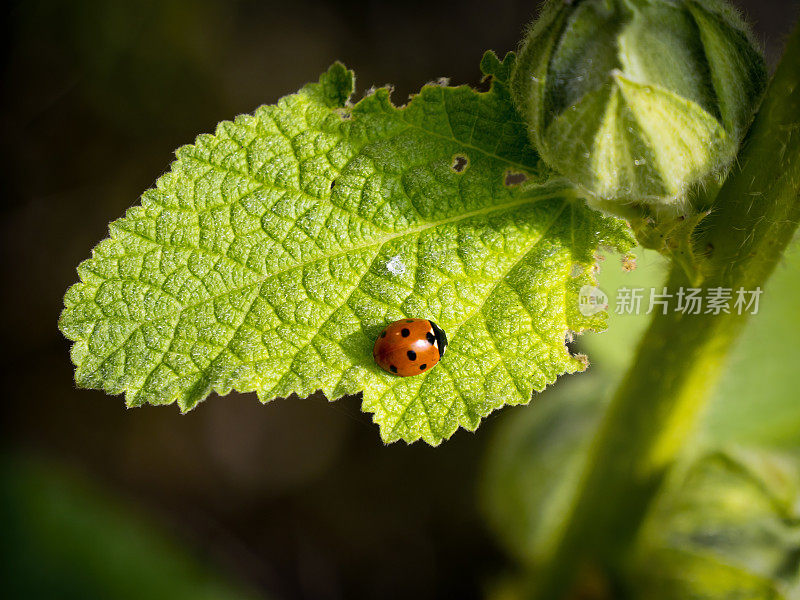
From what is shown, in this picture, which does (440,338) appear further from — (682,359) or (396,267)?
(682,359)

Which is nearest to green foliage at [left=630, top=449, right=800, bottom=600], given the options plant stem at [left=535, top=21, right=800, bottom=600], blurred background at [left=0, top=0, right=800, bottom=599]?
plant stem at [left=535, top=21, right=800, bottom=600]

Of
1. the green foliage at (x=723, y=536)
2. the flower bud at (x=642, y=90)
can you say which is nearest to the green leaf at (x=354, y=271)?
the flower bud at (x=642, y=90)

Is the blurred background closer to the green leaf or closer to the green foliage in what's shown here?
the green foliage

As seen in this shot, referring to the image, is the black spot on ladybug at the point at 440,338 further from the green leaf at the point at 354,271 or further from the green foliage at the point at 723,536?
the green foliage at the point at 723,536

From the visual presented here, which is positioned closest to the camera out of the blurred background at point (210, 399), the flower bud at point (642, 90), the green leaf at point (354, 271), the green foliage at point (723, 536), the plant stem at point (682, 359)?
the flower bud at point (642, 90)

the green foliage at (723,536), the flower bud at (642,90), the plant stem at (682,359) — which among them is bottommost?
the green foliage at (723,536)

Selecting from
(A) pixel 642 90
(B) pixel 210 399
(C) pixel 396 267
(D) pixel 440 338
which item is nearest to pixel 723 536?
(D) pixel 440 338
